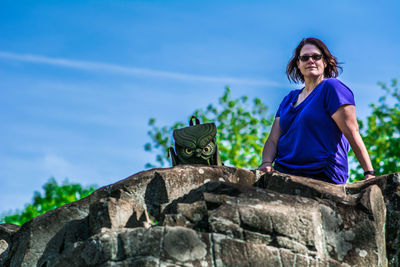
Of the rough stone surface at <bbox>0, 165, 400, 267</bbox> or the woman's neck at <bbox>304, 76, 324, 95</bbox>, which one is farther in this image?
the woman's neck at <bbox>304, 76, 324, 95</bbox>

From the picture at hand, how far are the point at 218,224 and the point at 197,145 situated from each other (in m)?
1.90

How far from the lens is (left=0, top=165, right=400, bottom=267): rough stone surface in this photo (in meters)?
4.53

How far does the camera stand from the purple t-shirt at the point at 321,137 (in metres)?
5.76

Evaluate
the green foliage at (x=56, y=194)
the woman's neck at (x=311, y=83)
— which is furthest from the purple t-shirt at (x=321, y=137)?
the green foliage at (x=56, y=194)

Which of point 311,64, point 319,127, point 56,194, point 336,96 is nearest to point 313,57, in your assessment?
point 311,64

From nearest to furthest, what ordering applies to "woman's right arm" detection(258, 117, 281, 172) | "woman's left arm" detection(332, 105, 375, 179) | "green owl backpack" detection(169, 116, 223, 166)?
"woman's left arm" detection(332, 105, 375, 179)
"woman's right arm" detection(258, 117, 281, 172)
"green owl backpack" detection(169, 116, 223, 166)

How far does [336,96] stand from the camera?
18.8 feet

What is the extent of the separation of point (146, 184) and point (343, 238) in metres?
1.78

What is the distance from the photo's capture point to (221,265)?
14.7 feet

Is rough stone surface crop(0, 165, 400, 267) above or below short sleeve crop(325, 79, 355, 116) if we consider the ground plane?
below

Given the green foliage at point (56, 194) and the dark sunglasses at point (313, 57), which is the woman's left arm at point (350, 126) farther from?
the green foliage at point (56, 194)

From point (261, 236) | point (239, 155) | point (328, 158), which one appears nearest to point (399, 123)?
point (239, 155)

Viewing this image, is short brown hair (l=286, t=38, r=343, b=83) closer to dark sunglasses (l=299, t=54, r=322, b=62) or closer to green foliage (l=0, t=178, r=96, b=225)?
dark sunglasses (l=299, t=54, r=322, b=62)

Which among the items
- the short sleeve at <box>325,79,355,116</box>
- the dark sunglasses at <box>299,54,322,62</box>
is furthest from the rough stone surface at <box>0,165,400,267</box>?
the dark sunglasses at <box>299,54,322,62</box>
